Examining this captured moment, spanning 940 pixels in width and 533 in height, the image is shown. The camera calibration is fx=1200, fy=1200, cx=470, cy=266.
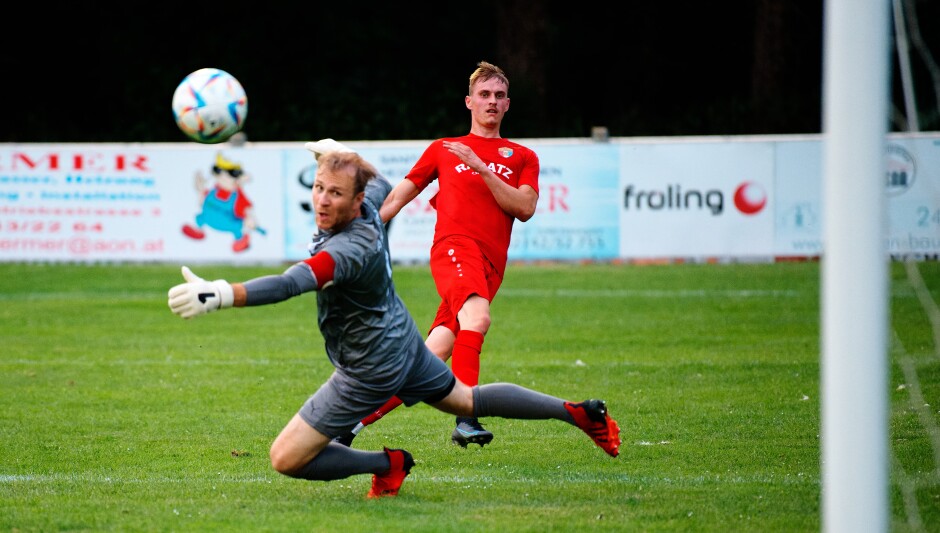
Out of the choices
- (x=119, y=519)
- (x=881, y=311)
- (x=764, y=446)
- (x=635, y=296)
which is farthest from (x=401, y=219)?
(x=881, y=311)

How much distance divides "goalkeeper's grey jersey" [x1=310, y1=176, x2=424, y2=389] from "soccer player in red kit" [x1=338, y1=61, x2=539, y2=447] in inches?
45.8

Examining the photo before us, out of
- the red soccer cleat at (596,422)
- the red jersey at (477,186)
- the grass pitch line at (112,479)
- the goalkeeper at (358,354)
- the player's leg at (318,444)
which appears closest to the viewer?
the goalkeeper at (358,354)

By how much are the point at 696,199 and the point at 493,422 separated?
32.9ft

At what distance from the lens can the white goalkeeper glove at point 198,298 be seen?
4.34 m

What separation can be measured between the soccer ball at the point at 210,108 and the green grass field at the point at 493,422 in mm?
1873

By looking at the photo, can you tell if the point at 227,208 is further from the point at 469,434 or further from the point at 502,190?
the point at 469,434

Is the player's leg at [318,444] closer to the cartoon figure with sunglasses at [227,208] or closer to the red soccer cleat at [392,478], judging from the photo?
the red soccer cleat at [392,478]

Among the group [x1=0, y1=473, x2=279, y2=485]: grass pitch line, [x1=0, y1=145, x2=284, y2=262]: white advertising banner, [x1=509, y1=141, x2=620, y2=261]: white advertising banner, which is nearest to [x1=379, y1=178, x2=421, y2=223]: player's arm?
[x1=0, y1=473, x2=279, y2=485]: grass pitch line

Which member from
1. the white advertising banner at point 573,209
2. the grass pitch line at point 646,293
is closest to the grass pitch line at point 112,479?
the grass pitch line at point 646,293

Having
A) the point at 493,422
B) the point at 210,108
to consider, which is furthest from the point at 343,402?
the point at 210,108

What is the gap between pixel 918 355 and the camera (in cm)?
995

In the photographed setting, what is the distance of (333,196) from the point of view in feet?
16.3

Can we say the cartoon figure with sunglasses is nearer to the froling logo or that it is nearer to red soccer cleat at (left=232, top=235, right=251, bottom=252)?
red soccer cleat at (left=232, top=235, right=251, bottom=252)

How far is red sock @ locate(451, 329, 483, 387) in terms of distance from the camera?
6.44 meters
